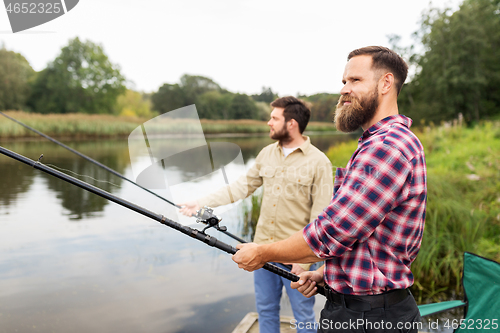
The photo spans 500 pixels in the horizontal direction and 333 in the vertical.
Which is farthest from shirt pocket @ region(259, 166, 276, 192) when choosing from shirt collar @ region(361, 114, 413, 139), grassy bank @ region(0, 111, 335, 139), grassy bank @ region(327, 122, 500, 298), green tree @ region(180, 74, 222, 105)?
grassy bank @ region(327, 122, 500, 298)

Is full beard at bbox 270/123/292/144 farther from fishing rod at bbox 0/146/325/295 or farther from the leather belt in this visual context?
the leather belt

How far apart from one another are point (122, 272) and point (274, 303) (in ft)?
12.9

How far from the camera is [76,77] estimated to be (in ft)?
88.4

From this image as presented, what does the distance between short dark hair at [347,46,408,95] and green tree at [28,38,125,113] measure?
71.4 feet

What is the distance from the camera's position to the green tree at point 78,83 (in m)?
23.3

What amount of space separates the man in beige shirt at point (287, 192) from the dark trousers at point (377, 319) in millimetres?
1090

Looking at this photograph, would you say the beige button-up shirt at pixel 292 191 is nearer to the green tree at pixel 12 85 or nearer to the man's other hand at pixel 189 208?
the man's other hand at pixel 189 208

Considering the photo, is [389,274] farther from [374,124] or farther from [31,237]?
[31,237]

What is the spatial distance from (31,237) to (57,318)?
4024 millimetres

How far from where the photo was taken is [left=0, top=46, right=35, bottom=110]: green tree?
28484mm

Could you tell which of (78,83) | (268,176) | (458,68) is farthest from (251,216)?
(78,83)

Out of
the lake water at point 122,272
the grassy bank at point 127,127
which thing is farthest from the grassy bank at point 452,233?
the grassy bank at point 127,127

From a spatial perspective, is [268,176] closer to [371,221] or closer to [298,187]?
[298,187]

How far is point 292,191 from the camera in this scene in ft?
8.14
